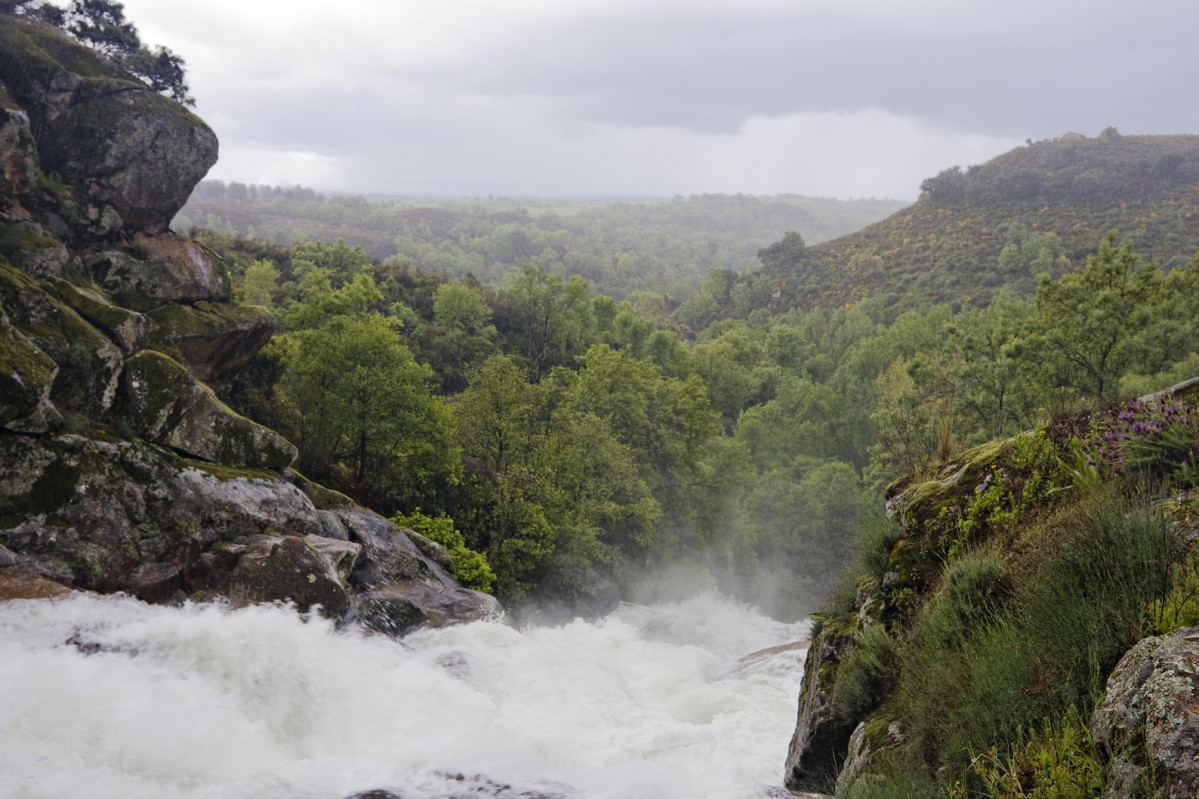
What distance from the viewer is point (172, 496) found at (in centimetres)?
1720

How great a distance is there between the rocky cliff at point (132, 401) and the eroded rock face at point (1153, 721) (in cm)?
1537

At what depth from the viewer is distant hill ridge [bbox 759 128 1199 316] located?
278ft

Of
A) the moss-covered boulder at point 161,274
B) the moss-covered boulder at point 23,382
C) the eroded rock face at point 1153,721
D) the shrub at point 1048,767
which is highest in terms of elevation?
the moss-covered boulder at point 161,274

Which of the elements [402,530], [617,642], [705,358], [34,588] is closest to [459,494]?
[402,530]

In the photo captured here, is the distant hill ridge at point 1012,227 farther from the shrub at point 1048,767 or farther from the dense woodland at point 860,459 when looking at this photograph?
the shrub at point 1048,767

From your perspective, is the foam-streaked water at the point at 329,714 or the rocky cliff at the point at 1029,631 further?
the foam-streaked water at the point at 329,714

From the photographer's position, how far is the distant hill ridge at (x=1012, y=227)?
84.9m

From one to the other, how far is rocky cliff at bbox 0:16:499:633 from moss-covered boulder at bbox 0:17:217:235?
5 cm

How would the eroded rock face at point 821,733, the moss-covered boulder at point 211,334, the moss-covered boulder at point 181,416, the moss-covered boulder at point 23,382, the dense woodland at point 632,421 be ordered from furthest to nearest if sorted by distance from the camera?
the dense woodland at point 632,421, the moss-covered boulder at point 211,334, the moss-covered boulder at point 181,416, the moss-covered boulder at point 23,382, the eroded rock face at point 821,733

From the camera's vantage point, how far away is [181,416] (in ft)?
61.4

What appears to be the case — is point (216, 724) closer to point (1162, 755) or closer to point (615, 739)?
point (615, 739)

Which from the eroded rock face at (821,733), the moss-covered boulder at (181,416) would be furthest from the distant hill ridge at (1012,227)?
the eroded rock face at (821,733)

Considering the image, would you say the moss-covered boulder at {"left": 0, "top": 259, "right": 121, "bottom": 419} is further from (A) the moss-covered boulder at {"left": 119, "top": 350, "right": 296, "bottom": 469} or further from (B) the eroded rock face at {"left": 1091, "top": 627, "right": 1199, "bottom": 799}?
(B) the eroded rock face at {"left": 1091, "top": 627, "right": 1199, "bottom": 799}

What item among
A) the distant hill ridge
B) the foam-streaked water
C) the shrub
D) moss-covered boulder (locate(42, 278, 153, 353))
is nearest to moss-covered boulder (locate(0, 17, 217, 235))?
moss-covered boulder (locate(42, 278, 153, 353))
